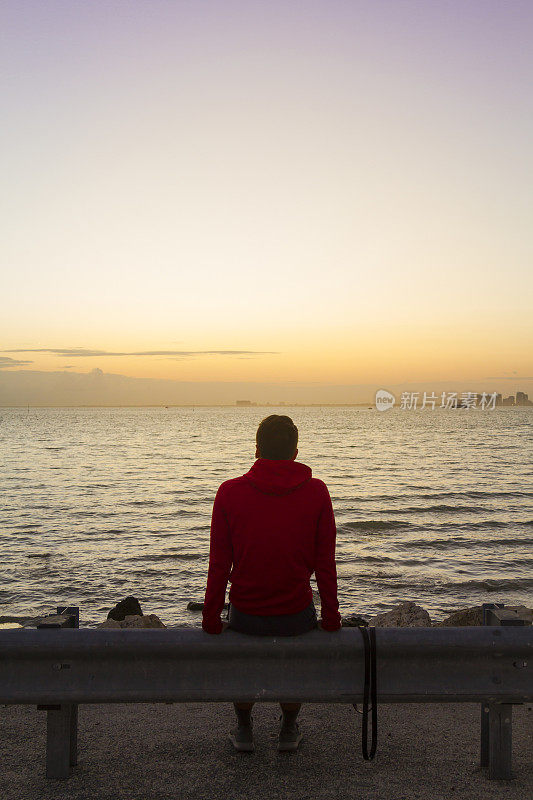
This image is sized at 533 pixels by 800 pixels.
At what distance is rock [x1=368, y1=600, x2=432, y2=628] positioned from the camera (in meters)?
8.45

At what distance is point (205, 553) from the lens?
57.7ft

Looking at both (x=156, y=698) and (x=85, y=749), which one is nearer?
(x=156, y=698)

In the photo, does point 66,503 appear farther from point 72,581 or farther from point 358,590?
point 358,590

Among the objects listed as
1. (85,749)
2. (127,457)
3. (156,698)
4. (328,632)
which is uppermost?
(328,632)

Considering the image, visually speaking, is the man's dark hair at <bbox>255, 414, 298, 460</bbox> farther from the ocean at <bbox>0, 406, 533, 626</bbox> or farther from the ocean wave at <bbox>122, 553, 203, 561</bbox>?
the ocean wave at <bbox>122, 553, 203, 561</bbox>

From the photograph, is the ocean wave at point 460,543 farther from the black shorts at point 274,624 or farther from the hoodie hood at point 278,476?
the hoodie hood at point 278,476

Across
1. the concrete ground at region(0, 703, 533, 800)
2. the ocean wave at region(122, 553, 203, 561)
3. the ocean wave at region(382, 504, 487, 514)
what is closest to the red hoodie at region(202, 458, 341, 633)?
the concrete ground at region(0, 703, 533, 800)

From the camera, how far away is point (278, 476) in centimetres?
367

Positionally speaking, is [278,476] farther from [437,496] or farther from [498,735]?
[437,496]

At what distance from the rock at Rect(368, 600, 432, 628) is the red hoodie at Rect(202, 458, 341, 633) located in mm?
5187

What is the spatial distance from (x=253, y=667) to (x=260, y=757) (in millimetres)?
719

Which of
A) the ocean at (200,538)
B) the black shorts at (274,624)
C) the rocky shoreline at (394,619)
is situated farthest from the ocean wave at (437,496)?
the black shorts at (274,624)

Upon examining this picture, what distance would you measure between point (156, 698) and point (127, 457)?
53295 millimetres

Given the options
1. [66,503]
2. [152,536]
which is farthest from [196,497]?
[152,536]
